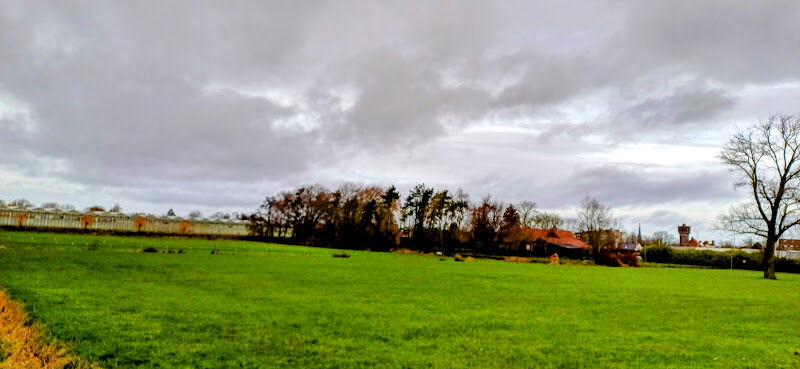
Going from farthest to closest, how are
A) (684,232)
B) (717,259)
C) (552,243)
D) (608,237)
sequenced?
(684,232), (552,243), (608,237), (717,259)

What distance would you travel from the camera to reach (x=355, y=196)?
104625 millimetres

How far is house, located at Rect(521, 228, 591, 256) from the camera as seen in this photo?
344 feet

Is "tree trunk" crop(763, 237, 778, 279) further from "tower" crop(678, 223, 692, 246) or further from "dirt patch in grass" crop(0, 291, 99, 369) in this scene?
"tower" crop(678, 223, 692, 246)

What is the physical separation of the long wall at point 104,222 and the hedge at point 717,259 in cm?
8843

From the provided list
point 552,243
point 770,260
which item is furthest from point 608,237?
point 770,260

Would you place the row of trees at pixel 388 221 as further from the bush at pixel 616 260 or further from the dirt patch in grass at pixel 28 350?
the dirt patch in grass at pixel 28 350

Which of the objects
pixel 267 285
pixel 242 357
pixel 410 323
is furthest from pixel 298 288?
pixel 242 357

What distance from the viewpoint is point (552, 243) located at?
4697 inches

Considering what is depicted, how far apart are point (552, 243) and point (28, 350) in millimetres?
117911

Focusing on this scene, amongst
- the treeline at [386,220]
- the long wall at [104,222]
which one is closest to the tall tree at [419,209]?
the treeline at [386,220]

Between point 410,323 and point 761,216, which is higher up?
point 761,216

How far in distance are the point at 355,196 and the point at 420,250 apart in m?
21.8

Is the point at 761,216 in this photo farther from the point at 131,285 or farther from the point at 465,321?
the point at 131,285

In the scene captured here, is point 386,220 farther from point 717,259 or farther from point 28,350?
point 28,350
